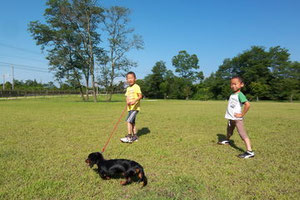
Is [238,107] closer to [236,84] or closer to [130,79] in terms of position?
[236,84]

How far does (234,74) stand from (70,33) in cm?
5442

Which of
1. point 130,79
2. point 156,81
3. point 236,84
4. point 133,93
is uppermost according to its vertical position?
point 156,81

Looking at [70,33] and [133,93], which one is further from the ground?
[70,33]

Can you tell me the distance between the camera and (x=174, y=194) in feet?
8.15

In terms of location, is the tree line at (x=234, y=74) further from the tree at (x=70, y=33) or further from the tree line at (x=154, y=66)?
the tree at (x=70, y=33)

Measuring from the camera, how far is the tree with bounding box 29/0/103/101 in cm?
3027

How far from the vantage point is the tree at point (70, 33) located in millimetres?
30266

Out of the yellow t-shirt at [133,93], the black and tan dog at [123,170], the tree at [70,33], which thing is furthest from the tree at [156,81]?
the black and tan dog at [123,170]

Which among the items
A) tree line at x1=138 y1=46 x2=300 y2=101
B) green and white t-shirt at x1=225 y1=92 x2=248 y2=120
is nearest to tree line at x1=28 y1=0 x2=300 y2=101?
tree line at x1=138 y1=46 x2=300 y2=101

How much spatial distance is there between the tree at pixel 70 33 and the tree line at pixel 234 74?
33.9m

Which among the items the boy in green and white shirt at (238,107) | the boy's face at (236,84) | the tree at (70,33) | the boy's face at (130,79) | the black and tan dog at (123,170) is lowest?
the black and tan dog at (123,170)

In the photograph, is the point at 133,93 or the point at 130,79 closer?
the point at 130,79

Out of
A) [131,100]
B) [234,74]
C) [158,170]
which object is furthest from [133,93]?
[234,74]

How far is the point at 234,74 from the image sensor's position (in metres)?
65.1
